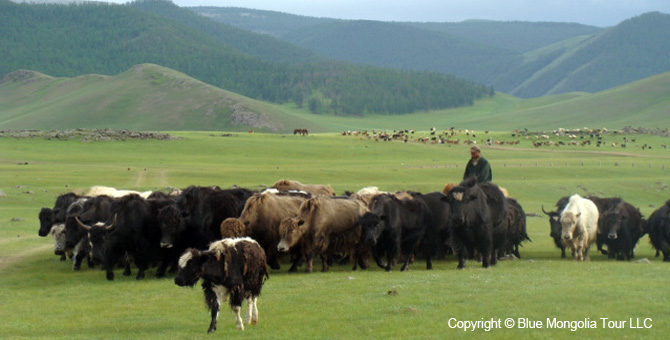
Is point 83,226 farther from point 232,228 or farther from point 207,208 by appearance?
point 232,228

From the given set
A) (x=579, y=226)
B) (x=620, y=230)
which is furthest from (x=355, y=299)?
(x=620, y=230)

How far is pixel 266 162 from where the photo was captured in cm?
6419

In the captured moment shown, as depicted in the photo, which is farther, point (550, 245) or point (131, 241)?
point (550, 245)

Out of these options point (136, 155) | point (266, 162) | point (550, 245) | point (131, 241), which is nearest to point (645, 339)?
point (131, 241)

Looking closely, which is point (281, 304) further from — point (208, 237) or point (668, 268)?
point (668, 268)

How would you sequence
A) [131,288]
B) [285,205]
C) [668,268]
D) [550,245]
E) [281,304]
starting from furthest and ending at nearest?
[550,245], [285,205], [668,268], [131,288], [281,304]

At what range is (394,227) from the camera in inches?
668

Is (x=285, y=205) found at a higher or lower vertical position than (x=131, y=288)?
higher

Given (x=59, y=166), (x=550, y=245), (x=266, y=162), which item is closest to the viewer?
(x=550, y=245)

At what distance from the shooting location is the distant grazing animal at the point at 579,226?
19297mm

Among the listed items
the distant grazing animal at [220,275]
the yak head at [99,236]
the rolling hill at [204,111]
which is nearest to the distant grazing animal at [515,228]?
the yak head at [99,236]

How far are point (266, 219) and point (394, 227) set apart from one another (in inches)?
108

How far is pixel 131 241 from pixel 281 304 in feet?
18.0

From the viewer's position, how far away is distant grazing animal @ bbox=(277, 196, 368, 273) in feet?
53.4
